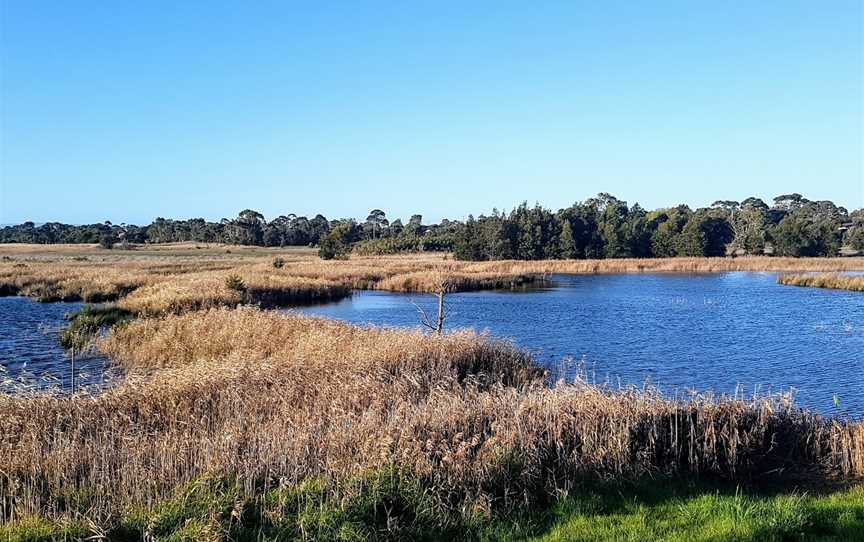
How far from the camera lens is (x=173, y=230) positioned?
151125 mm

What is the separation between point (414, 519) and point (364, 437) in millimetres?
1677

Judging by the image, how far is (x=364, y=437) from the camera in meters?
8.22

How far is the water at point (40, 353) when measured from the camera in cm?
1612

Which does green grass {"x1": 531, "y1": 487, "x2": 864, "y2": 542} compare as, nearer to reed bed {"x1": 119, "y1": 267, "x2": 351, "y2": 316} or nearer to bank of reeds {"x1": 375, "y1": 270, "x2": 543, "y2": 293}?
reed bed {"x1": 119, "y1": 267, "x2": 351, "y2": 316}

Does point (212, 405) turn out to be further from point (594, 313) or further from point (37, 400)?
point (594, 313)

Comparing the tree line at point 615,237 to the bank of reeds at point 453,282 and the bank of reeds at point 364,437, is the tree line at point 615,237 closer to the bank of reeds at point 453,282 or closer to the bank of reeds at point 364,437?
the bank of reeds at point 453,282

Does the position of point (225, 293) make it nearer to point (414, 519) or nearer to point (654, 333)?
point (654, 333)

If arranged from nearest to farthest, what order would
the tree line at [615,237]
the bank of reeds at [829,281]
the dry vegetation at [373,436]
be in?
1. the dry vegetation at [373,436]
2. the bank of reeds at [829,281]
3. the tree line at [615,237]

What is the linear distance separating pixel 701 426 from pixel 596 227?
87.1 m

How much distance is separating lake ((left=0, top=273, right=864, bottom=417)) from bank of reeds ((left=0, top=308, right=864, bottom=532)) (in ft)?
5.51

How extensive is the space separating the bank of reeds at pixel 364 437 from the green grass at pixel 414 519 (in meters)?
0.24

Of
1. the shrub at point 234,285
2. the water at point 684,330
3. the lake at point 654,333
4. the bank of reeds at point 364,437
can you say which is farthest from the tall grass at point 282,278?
the bank of reeds at point 364,437

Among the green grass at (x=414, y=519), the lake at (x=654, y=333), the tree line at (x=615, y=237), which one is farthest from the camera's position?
the tree line at (x=615, y=237)

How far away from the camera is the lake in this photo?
1806 cm
